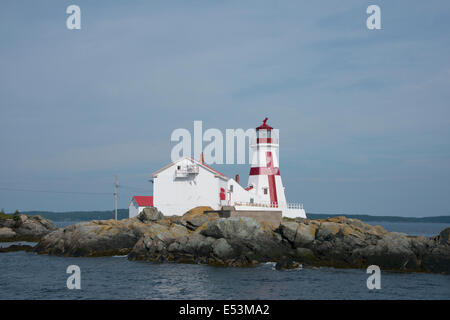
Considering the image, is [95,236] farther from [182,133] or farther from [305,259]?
[305,259]

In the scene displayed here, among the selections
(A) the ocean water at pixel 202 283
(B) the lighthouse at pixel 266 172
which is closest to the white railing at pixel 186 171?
(B) the lighthouse at pixel 266 172

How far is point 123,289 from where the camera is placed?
91.0 ft

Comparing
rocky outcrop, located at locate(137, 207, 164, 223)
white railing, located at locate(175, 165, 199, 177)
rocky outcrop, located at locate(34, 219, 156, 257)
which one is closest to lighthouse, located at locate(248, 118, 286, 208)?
white railing, located at locate(175, 165, 199, 177)

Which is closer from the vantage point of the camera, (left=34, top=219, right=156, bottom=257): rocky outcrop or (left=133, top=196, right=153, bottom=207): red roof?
(left=34, top=219, right=156, bottom=257): rocky outcrop

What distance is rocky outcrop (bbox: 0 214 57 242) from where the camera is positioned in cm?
6281

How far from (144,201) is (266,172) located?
14560 millimetres

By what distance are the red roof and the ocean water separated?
17824 mm

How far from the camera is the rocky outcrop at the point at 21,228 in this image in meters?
62.8

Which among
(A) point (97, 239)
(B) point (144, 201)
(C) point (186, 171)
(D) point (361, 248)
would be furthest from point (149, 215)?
(D) point (361, 248)

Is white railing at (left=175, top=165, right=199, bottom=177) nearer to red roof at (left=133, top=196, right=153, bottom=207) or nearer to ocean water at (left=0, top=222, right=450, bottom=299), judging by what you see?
red roof at (left=133, top=196, right=153, bottom=207)

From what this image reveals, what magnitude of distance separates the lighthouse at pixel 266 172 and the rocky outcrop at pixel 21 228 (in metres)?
30.1
